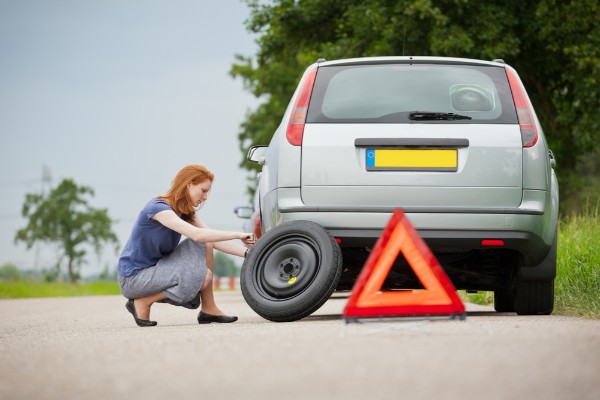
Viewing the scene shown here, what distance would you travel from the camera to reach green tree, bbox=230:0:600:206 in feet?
67.8

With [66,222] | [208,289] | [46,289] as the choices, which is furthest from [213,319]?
[66,222]

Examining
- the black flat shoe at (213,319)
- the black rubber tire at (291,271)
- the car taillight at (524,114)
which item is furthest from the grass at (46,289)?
the car taillight at (524,114)

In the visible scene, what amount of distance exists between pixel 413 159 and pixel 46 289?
1917 cm

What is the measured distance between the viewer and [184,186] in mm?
7883

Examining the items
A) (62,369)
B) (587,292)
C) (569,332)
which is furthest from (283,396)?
(587,292)

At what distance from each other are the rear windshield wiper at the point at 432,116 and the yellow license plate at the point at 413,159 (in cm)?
27

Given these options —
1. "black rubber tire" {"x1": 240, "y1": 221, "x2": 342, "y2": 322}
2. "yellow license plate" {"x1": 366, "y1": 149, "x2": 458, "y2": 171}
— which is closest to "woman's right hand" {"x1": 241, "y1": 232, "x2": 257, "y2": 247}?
"black rubber tire" {"x1": 240, "y1": 221, "x2": 342, "y2": 322}

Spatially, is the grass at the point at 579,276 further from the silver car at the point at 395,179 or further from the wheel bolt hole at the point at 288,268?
the wheel bolt hole at the point at 288,268

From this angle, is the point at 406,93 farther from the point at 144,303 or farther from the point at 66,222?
the point at 66,222

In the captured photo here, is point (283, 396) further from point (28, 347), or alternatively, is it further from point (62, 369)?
point (28, 347)

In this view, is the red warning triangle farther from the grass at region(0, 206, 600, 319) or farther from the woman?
the grass at region(0, 206, 600, 319)

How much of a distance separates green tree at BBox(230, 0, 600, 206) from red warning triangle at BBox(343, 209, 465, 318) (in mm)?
14346

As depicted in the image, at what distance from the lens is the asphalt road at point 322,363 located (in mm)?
3969

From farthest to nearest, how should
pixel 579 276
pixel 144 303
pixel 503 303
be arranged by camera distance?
pixel 579 276
pixel 503 303
pixel 144 303
